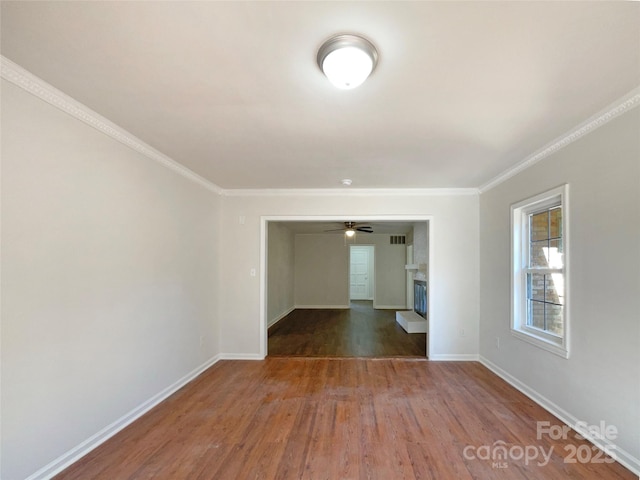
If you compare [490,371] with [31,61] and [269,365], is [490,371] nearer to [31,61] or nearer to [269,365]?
[269,365]

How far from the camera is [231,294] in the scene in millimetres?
4508

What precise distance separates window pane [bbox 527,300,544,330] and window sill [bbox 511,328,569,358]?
0.13 m

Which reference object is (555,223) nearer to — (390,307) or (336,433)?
(336,433)

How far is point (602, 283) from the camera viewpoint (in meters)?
2.23

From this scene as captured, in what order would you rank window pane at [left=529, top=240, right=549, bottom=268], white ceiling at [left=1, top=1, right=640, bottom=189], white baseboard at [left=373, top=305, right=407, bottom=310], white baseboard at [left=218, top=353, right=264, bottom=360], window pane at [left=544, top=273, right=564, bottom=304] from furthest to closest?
white baseboard at [left=373, top=305, right=407, bottom=310] < white baseboard at [left=218, top=353, right=264, bottom=360] < window pane at [left=529, top=240, right=549, bottom=268] < window pane at [left=544, top=273, right=564, bottom=304] < white ceiling at [left=1, top=1, right=640, bottom=189]

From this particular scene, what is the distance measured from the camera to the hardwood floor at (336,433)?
2.05 m

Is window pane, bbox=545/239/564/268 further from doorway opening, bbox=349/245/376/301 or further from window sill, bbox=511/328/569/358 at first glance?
doorway opening, bbox=349/245/376/301

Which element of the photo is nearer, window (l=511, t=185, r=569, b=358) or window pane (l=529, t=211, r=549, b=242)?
window (l=511, t=185, r=569, b=358)

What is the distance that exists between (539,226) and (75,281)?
4145 mm

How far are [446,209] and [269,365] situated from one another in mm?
3295

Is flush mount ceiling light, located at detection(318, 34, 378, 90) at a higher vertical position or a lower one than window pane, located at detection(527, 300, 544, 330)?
higher

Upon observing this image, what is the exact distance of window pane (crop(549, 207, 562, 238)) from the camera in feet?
9.54

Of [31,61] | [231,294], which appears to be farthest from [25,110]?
[231,294]

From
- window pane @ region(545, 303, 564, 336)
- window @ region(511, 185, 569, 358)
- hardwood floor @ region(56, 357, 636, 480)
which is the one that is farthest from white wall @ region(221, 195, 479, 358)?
window pane @ region(545, 303, 564, 336)
